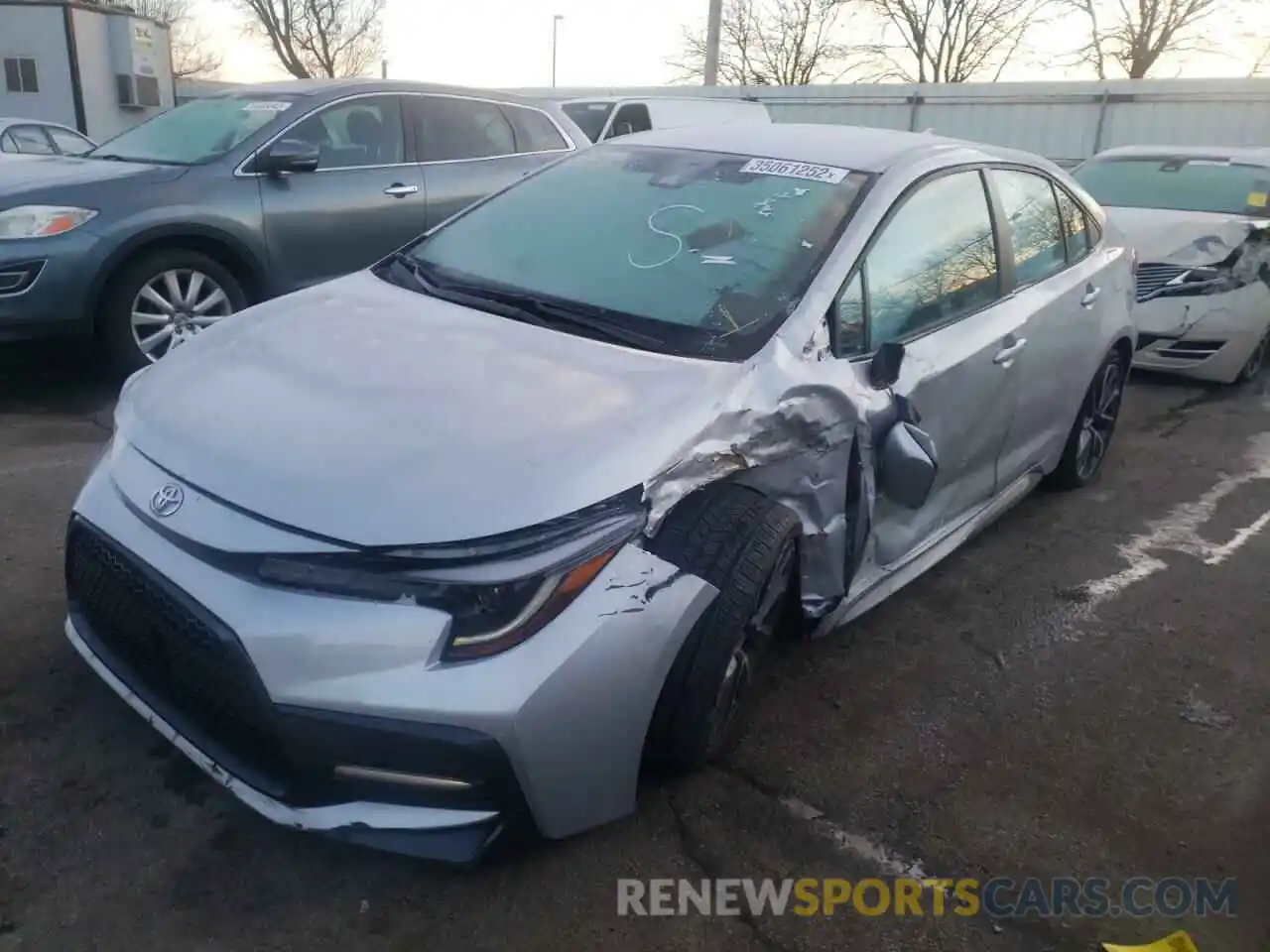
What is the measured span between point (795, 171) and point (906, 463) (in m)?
1.02

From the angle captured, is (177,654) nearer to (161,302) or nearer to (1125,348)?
(161,302)

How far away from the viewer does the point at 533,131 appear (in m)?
6.95

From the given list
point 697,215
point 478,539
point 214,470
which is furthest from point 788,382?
point 214,470

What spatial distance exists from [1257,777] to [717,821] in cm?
158

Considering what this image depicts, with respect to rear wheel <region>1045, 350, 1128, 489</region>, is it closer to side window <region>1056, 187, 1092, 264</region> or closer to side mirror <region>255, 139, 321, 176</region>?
side window <region>1056, 187, 1092, 264</region>

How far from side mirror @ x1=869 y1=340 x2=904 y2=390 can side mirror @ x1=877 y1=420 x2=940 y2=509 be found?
0.50ft

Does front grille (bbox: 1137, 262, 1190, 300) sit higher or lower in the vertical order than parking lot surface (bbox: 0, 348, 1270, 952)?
higher

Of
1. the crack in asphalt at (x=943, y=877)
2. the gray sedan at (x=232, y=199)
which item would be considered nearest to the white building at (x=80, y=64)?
the gray sedan at (x=232, y=199)

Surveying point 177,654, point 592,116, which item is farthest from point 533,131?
point 592,116

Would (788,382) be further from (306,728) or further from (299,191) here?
(299,191)

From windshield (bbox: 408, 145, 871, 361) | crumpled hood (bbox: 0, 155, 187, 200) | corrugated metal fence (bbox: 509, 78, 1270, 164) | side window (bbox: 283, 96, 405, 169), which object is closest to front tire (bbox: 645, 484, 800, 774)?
windshield (bbox: 408, 145, 871, 361)

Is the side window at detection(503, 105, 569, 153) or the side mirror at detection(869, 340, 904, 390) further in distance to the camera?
the side window at detection(503, 105, 569, 153)

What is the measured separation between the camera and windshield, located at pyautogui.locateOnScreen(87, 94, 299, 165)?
19.1 ft

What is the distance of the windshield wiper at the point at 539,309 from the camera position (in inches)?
111
